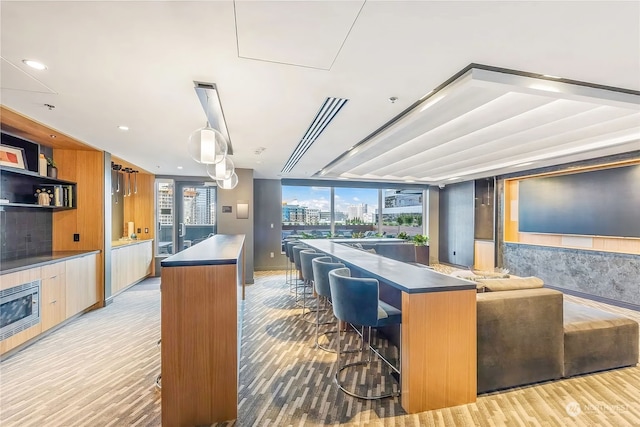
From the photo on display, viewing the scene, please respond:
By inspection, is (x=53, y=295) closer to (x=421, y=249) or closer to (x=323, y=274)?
(x=323, y=274)

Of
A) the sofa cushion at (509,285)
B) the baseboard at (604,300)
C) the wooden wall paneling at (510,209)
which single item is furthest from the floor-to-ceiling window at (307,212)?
the sofa cushion at (509,285)

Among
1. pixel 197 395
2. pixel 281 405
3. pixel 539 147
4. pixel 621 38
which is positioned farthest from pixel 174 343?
pixel 539 147

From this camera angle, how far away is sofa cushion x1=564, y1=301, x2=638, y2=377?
8.13 feet

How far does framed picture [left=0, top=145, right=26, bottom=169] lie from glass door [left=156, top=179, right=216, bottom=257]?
3568mm

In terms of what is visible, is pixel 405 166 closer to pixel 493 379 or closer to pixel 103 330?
pixel 493 379

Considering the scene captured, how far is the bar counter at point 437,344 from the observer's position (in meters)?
2.02

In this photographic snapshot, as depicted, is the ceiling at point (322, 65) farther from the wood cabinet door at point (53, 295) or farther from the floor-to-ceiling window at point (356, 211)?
the floor-to-ceiling window at point (356, 211)

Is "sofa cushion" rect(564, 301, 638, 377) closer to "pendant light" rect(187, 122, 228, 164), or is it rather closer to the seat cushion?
the seat cushion

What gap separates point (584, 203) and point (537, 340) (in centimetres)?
431

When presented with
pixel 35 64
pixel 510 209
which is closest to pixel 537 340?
pixel 35 64

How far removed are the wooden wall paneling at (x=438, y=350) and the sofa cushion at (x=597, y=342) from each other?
3.41 feet

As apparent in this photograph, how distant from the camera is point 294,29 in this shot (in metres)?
1.64

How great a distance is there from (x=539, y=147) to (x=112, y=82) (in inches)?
213

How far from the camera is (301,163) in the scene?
571cm
